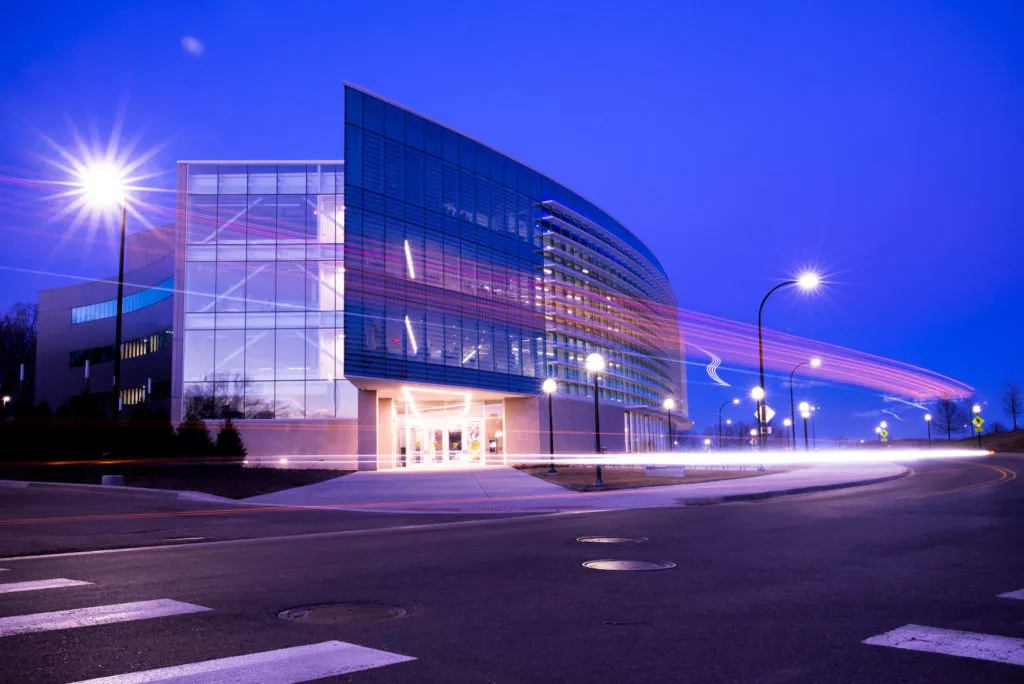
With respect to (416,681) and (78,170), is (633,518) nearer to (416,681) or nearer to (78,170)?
(416,681)

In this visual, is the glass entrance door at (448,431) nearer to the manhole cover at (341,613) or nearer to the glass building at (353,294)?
the glass building at (353,294)

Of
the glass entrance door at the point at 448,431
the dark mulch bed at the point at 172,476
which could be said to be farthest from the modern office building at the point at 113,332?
the dark mulch bed at the point at 172,476

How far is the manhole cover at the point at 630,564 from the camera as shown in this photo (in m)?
9.00

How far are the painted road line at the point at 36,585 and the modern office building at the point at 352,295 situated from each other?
112 feet

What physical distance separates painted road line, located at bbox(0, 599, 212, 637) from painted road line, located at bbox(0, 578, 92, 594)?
4.95 feet

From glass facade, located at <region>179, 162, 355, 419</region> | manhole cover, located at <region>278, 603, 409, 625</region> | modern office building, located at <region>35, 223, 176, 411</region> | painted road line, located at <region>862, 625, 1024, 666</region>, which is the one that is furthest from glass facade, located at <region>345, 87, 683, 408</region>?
painted road line, located at <region>862, 625, 1024, 666</region>

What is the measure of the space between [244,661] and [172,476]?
24.7 m

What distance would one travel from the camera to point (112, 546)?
40.8 feet

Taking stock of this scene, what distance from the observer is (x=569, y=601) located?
7047mm

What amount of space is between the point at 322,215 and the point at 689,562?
40807 millimetres

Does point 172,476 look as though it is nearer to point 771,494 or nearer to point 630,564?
point 771,494

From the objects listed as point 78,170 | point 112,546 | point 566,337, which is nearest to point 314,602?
point 112,546

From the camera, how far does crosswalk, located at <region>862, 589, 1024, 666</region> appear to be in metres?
4.98

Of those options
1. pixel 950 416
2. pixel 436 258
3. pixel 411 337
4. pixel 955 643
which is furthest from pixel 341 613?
pixel 950 416
